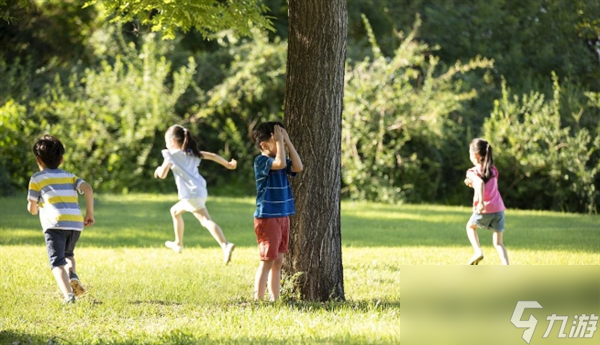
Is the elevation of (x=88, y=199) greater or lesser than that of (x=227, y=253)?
greater

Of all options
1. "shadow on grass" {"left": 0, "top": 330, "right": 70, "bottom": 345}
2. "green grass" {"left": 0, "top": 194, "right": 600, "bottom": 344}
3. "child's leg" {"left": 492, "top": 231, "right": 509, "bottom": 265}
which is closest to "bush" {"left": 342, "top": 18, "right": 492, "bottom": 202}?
"green grass" {"left": 0, "top": 194, "right": 600, "bottom": 344}

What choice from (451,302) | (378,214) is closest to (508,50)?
(378,214)

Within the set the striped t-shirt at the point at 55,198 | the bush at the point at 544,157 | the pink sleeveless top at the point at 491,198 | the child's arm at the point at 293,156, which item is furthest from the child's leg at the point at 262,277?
the bush at the point at 544,157

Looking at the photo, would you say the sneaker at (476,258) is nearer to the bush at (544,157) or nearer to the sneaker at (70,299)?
the sneaker at (70,299)

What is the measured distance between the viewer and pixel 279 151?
7.70m

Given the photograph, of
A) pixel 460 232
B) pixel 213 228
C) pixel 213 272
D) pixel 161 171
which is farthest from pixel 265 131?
pixel 460 232

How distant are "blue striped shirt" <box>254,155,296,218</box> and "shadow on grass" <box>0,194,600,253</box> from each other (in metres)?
5.76

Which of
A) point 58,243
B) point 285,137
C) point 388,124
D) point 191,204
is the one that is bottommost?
point 58,243

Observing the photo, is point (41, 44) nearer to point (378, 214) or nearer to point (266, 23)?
point (378, 214)

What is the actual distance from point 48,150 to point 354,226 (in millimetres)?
8525

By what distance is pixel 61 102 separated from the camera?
22.5m

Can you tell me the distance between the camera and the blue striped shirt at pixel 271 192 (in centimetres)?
786

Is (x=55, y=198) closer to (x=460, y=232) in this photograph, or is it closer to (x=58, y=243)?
(x=58, y=243)

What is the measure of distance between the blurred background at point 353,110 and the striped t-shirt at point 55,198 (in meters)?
12.8
